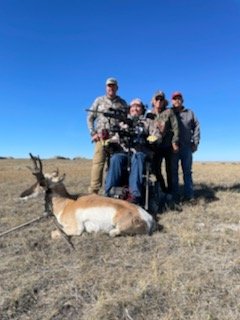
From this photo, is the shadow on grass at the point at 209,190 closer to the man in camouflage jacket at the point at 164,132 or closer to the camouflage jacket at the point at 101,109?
the man in camouflage jacket at the point at 164,132

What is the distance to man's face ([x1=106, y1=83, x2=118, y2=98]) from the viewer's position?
1030 centimetres

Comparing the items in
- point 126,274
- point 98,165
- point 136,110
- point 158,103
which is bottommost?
point 126,274

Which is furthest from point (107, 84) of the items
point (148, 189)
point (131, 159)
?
point (148, 189)

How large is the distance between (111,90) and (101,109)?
0.46m

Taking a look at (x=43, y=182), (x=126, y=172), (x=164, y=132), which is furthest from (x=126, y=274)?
(x=164, y=132)

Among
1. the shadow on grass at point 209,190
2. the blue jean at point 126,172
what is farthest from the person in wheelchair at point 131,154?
the shadow on grass at point 209,190

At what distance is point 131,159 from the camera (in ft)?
30.5

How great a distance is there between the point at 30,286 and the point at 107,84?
6046mm

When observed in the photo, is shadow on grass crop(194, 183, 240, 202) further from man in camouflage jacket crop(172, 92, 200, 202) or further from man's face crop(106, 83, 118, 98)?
man's face crop(106, 83, 118, 98)

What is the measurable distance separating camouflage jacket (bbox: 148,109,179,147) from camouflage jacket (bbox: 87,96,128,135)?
2.66ft

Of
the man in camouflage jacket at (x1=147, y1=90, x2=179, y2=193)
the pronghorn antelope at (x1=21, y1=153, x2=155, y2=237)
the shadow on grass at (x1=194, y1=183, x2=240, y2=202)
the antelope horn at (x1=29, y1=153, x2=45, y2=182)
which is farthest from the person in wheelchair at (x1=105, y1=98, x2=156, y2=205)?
the shadow on grass at (x1=194, y1=183, x2=240, y2=202)

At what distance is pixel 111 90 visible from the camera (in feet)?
33.9

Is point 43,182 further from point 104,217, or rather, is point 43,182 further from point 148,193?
point 148,193

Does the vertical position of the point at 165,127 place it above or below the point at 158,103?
below
